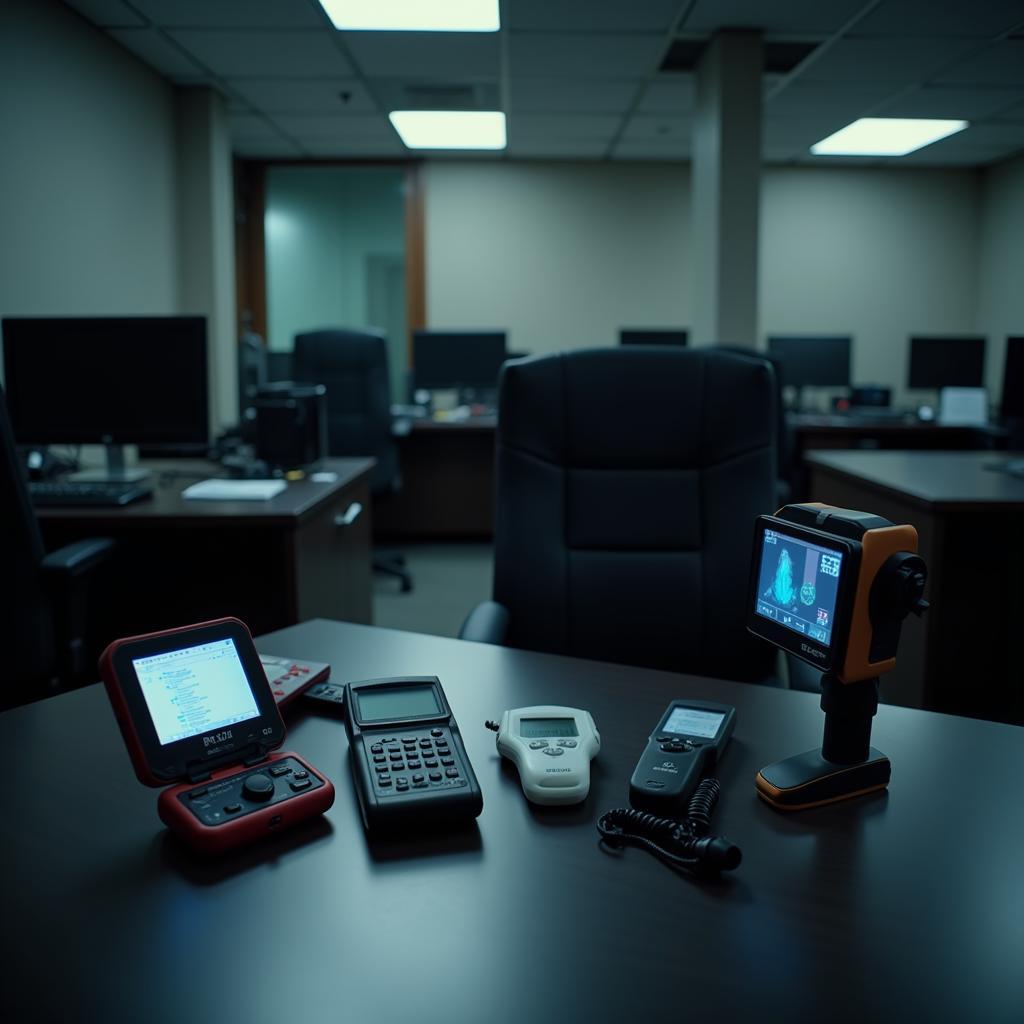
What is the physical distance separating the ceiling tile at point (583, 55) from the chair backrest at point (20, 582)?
3.54 meters

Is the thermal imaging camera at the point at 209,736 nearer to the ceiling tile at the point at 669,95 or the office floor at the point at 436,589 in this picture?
the office floor at the point at 436,589

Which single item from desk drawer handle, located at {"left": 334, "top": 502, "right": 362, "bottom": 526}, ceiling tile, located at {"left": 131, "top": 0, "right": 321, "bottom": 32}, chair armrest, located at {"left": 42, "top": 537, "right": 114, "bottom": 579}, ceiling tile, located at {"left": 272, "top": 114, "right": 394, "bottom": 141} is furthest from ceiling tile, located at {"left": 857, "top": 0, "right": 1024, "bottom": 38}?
chair armrest, located at {"left": 42, "top": 537, "right": 114, "bottom": 579}

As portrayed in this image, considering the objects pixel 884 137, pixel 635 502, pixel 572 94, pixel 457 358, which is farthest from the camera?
pixel 884 137

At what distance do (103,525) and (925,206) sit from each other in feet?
23.4

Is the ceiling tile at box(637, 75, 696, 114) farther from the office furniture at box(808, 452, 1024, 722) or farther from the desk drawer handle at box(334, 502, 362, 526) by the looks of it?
the desk drawer handle at box(334, 502, 362, 526)

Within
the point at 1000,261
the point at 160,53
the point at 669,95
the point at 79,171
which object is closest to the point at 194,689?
the point at 79,171

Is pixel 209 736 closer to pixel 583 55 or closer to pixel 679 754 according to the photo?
pixel 679 754

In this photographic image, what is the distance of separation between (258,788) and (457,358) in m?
5.10

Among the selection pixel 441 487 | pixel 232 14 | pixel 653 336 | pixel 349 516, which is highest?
pixel 232 14

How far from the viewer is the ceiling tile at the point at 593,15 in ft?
13.1

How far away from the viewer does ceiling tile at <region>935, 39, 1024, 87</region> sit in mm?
4566

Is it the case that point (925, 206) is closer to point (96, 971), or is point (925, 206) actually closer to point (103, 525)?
point (103, 525)

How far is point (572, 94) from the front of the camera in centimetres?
530

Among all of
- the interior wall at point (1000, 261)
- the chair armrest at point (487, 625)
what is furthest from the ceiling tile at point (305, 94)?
the interior wall at point (1000, 261)
